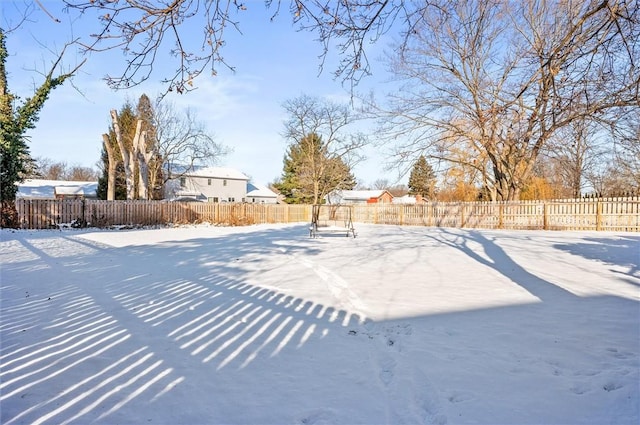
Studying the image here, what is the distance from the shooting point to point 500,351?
3441 millimetres

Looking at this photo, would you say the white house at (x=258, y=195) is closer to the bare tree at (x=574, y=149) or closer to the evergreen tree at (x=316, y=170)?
the evergreen tree at (x=316, y=170)

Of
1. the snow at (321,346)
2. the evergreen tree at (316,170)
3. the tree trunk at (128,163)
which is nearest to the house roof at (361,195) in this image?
the evergreen tree at (316,170)

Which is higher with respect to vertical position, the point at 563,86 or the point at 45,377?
the point at 563,86

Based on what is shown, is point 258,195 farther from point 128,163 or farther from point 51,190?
A: point 128,163

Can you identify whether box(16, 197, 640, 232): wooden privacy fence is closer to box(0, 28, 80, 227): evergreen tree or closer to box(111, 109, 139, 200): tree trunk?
box(0, 28, 80, 227): evergreen tree

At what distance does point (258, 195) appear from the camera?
158ft

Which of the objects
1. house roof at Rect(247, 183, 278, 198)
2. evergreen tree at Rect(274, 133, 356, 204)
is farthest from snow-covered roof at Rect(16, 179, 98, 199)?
evergreen tree at Rect(274, 133, 356, 204)

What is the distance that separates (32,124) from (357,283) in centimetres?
1933

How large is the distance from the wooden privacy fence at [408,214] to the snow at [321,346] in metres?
11.2

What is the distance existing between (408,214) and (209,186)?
25793 mm

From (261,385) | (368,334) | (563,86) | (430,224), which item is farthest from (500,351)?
(430,224)

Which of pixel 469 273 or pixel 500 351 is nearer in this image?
pixel 500 351

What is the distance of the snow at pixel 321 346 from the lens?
8.23 ft

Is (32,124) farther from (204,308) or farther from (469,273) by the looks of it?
(469,273)
